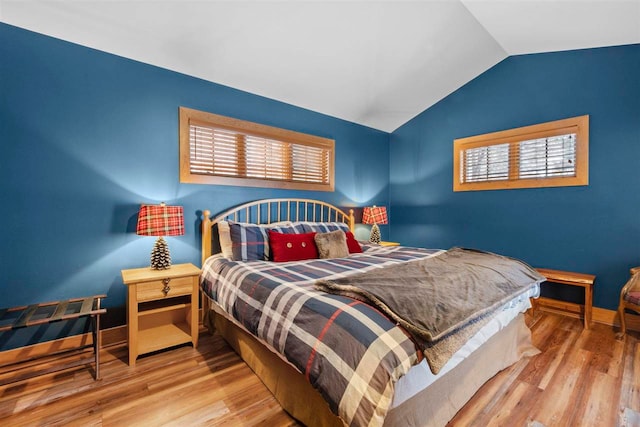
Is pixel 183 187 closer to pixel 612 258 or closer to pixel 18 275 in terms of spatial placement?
pixel 18 275

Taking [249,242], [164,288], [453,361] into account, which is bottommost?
[453,361]

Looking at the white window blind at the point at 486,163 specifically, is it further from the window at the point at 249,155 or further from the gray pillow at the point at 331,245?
the gray pillow at the point at 331,245

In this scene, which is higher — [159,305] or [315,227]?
[315,227]

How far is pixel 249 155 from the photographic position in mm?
3162

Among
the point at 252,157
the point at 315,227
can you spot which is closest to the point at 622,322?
the point at 315,227

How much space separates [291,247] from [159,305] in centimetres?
130

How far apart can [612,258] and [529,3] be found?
8.36 feet

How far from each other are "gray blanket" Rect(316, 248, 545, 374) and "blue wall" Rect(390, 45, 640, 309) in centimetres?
153

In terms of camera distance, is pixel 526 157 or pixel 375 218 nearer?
pixel 526 157

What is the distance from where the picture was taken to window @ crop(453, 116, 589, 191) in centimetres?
302

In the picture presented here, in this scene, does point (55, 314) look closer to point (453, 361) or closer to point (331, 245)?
point (331, 245)

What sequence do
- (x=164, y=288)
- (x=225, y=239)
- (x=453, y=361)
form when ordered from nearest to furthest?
1. (x=453, y=361)
2. (x=164, y=288)
3. (x=225, y=239)

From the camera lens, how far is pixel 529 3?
7.82 feet

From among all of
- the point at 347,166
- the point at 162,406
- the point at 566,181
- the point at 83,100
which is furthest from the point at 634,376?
the point at 83,100
